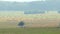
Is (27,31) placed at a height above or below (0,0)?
below

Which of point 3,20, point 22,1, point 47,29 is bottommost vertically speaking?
point 47,29

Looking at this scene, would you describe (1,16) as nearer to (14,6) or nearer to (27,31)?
(14,6)

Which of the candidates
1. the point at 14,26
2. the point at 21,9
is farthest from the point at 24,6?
the point at 14,26

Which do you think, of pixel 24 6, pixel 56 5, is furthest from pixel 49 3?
pixel 24 6

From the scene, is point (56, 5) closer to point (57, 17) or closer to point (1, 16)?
point (57, 17)

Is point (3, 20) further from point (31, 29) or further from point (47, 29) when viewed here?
point (47, 29)

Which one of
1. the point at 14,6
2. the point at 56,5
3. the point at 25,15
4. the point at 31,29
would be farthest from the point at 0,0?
the point at 56,5

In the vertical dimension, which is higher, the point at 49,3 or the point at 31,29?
the point at 49,3

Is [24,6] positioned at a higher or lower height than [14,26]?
higher
